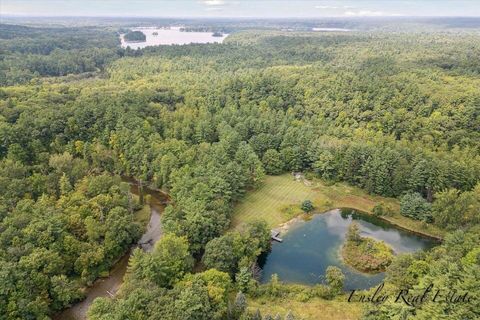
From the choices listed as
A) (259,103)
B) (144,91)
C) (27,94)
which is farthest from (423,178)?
(27,94)

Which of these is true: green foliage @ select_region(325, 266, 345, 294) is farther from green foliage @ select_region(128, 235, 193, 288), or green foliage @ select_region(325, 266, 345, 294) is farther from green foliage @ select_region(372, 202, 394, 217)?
green foliage @ select_region(372, 202, 394, 217)

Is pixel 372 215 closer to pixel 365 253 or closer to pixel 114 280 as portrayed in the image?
pixel 365 253

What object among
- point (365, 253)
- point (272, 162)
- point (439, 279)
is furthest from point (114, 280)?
point (272, 162)

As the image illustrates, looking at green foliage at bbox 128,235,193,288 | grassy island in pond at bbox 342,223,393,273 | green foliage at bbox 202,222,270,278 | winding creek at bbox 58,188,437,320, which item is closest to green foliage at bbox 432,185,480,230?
winding creek at bbox 58,188,437,320

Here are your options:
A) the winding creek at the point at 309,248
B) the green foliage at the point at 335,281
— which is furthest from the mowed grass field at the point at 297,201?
the green foliage at the point at 335,281

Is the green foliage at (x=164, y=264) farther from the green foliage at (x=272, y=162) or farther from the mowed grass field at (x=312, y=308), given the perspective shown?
the green foliage at (x=272, y=162)

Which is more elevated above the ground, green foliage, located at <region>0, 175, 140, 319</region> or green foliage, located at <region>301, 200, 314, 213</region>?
green foliage, located at <region>0, 175, 140, 319</region>

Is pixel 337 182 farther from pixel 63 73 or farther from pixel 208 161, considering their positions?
pixel 63 73
